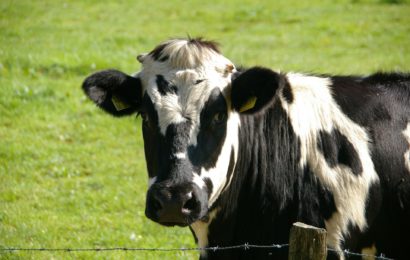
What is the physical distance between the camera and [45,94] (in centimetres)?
1277

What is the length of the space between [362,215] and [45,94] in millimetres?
8384

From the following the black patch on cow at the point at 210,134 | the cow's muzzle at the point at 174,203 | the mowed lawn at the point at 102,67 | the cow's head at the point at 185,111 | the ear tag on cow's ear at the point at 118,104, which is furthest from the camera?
the mowed lawn at the point at 102,67

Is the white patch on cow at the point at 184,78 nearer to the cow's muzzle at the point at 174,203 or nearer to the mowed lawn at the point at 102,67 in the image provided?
the cow's muzzle at the point at 174,203

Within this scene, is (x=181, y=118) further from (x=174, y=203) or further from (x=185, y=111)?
(x=174, y=203)

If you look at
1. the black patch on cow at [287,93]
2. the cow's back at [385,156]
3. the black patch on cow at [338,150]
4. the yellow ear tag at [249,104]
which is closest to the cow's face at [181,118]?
the yellow ear tag at [249,104]

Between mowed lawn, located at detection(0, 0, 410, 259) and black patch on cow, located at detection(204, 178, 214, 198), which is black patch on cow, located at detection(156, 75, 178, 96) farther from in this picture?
mowed lawn, located at detection(0, 0, 410, 259)

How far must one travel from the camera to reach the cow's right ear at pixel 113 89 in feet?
17.9

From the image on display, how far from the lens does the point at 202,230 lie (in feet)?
18.1

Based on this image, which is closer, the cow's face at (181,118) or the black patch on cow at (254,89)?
the cow's face at (181,118)

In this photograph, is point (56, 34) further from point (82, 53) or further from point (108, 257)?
point (108, 257)

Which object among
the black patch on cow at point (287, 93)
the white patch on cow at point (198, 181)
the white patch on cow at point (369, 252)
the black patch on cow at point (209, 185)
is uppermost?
the black patch on cow at point (287, 93)

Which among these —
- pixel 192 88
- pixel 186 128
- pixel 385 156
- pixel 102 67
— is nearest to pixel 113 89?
pixel 192 88

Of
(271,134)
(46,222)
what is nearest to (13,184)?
(46,222)

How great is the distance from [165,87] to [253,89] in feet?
2.03
